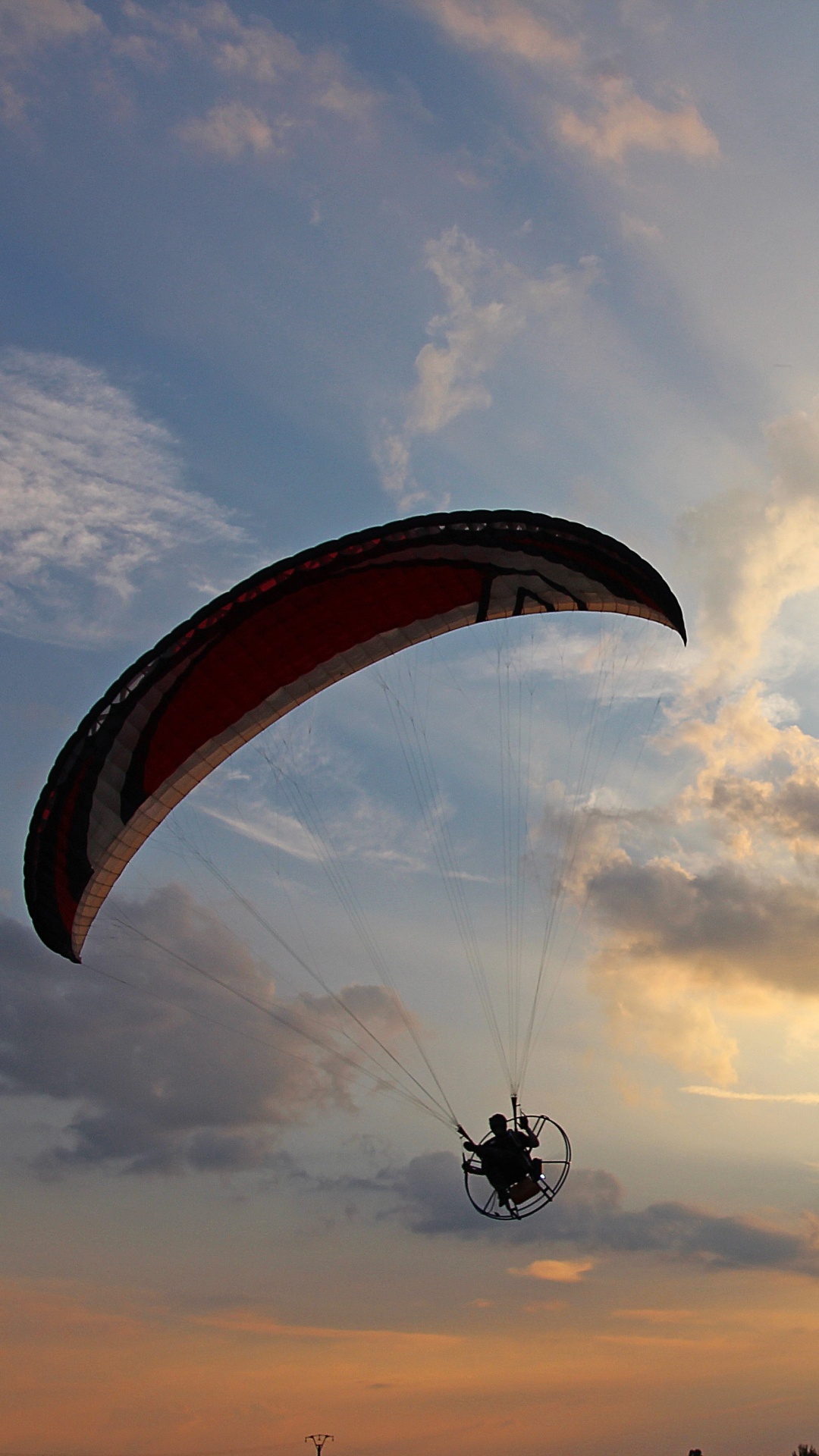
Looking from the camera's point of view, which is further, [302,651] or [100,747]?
[302,651]

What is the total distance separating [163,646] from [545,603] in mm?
7597

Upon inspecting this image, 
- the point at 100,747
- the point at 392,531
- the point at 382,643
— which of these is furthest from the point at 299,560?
the point at 100,747

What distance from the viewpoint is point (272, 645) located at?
21.0 m

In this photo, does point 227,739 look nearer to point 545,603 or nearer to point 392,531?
point 392,531

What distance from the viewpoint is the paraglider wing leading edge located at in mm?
19781

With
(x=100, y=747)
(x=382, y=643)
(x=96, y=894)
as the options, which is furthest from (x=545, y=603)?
(x=96, y=894)

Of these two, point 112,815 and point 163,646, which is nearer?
point 163,646

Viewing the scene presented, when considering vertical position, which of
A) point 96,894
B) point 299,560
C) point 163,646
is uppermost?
point 299,560

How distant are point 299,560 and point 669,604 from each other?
22.9ft

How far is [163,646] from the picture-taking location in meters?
19.7

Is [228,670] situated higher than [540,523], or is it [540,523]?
[540,523]

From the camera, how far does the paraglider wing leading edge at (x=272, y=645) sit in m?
19.8

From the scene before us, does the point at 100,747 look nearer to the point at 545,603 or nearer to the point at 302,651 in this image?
the point at 302,651

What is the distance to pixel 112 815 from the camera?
21.1 meters
